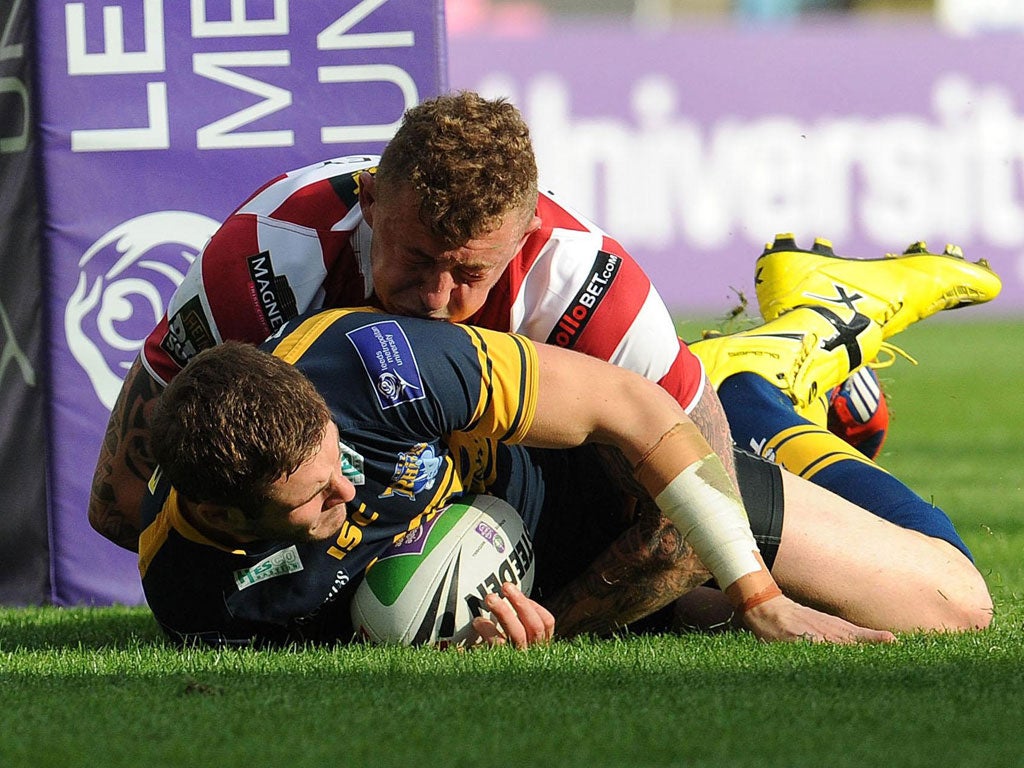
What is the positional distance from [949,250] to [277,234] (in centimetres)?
278

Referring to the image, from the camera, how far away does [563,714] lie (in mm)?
2709

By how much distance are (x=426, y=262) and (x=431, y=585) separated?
0.71m

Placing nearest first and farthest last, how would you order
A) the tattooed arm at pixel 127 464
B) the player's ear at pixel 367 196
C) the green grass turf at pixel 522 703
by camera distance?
the green grass turf at pixel 522 703 → the player's ear at pixel 367 196 → the tattooed arm at pixel 127 464

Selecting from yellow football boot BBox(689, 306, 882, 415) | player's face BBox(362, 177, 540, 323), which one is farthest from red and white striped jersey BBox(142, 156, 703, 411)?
yellow football boot BBox(689, 306, 882, 415)

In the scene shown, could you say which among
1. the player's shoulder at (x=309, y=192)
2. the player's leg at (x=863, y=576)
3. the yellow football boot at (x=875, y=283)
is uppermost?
the player's shoulder at (x=309, y=192)

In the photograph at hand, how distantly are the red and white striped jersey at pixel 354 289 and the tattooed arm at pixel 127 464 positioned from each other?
0.69ft

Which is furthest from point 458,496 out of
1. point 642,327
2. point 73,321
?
point 73,321

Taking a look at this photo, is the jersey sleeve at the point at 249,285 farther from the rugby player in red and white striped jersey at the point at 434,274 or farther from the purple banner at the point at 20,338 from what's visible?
the purple banner at the point at 20,338

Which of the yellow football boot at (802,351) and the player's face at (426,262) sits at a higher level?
the player's face at (426,262)

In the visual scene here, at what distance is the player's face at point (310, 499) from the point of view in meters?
3.07

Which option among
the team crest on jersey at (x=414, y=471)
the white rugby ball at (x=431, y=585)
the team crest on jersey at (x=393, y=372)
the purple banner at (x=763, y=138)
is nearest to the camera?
the team crest on jersey at (x=393, y=372)

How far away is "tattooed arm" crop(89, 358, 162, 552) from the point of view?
401cm

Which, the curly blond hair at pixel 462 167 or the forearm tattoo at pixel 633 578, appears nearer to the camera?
the curly blond hair at pixel 462 167

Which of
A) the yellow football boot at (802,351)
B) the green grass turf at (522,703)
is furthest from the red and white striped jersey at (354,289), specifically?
the yellow football boot at (802,351)
